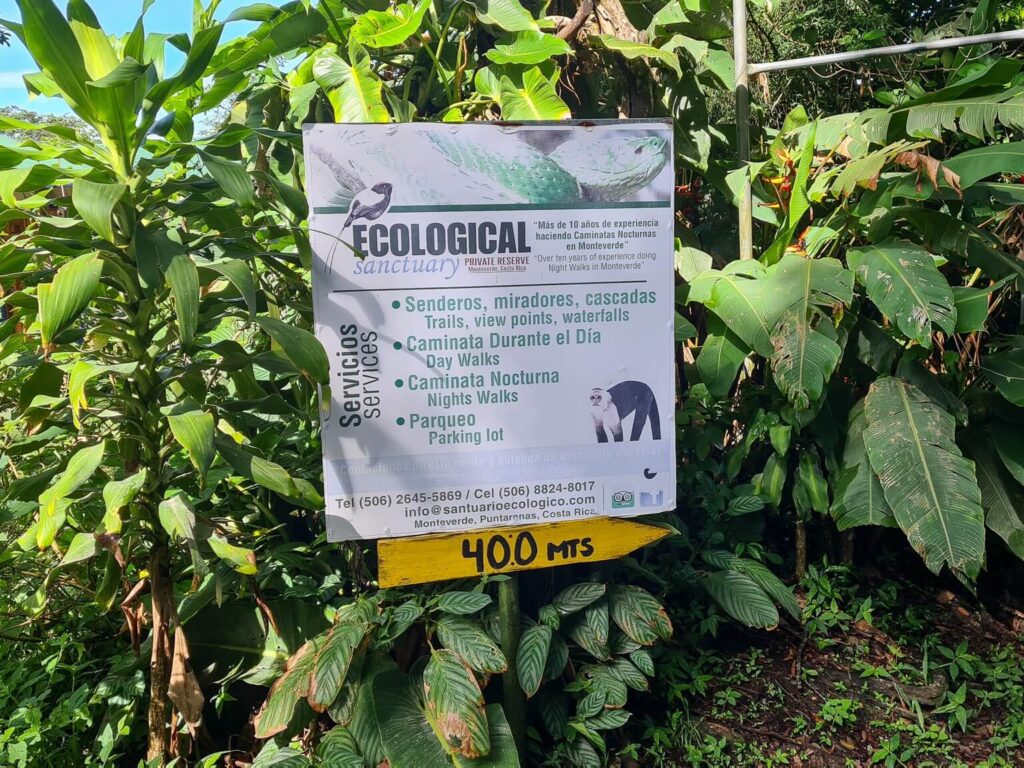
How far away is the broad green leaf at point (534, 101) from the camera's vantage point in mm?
2797

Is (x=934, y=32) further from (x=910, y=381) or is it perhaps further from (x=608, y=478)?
(x=608, y=478)

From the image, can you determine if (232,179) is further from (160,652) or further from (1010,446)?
(1010,446)

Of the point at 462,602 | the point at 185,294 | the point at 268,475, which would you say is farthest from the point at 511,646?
the point at 185,294

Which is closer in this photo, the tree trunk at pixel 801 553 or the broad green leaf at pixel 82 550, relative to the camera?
the broad green leaf at pixel 82 550

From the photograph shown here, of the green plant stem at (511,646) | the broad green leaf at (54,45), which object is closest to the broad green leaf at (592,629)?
the green plant stem at (511,646)

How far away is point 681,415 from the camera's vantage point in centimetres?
305

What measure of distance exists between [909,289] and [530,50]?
4.89 feet

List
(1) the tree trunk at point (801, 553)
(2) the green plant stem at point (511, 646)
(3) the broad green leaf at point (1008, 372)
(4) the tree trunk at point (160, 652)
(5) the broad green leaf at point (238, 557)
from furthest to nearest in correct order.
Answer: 1. (1) the tree trunk at point (801, 553)
2. (3) the broad green leaf at point (1008, 372)
3. (2) the green plant stem at point (511, 646)
4. (4) the tree trunk at point (160, 652)
5. (5) the broad green leaf at point (238, 557)

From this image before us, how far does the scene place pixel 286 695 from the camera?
7.20 ft

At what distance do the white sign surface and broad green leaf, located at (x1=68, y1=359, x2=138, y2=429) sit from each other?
473 millimetres

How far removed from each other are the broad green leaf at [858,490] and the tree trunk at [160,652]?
6.89 ft

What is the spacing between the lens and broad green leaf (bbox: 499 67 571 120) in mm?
2797

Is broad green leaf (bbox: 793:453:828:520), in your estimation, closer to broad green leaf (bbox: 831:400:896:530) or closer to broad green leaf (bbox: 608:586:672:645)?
broad green leaf (bbox: 831:400:896:530)

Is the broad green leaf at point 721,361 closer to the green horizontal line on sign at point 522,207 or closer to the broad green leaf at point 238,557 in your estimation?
the green horizontal line on sign at point 522,207
